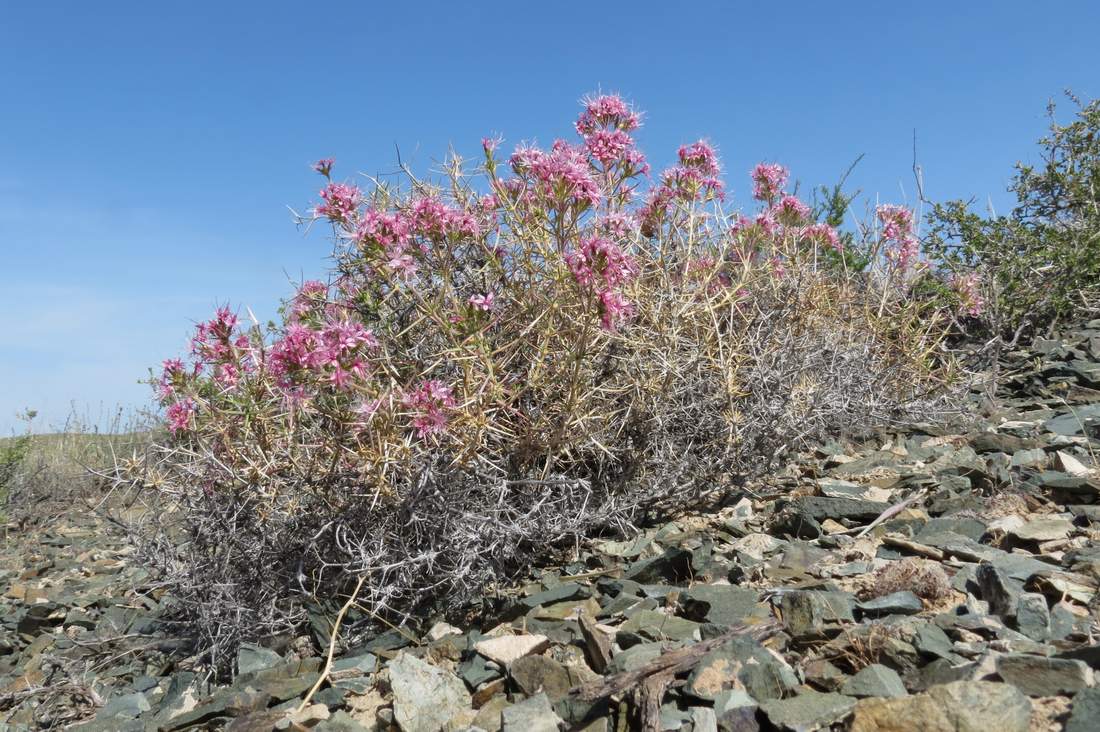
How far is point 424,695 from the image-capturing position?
9.57ft

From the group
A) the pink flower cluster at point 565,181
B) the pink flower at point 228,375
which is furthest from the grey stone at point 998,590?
A: the pink flower at point 228,375

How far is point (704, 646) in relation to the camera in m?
2.63

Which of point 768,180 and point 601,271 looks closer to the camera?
point 601,271

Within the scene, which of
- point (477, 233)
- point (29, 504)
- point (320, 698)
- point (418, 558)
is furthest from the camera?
point (29, 504)

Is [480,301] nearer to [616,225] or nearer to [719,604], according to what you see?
[616,225]

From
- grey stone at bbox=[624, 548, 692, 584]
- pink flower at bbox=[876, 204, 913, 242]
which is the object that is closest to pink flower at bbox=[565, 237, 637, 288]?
grey stone at bbox=[624, 548, 692, 584]

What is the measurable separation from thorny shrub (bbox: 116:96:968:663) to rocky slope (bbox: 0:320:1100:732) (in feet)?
0.92

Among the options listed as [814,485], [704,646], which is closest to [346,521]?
[704,646]

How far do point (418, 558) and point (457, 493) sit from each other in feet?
1.15

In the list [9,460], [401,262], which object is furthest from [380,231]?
[9,460]

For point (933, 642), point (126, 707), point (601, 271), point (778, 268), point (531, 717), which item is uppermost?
point (778, 268)

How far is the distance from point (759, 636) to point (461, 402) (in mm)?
1719

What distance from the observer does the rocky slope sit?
7.59 feet

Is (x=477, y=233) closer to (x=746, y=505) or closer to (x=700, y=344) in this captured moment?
(x=700, y=344)
